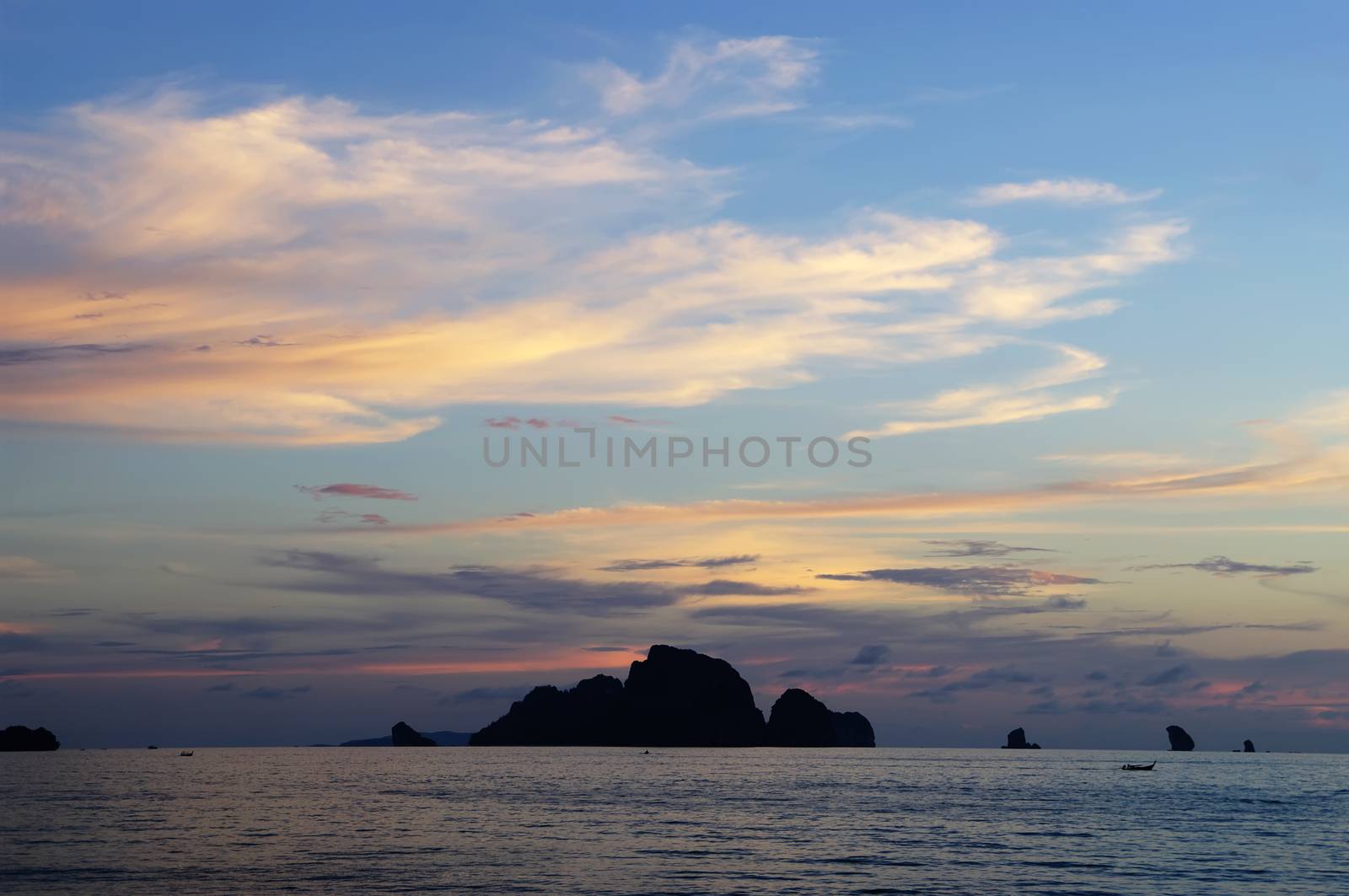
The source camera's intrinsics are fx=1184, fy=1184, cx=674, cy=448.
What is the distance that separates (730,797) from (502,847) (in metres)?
72.9

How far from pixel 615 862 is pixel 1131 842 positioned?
49467 mm

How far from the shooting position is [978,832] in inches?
4405

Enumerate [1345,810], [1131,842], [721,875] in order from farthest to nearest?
[1345,810]
[1131,842]
[721,875]

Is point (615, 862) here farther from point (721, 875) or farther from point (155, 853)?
point (155, 853)

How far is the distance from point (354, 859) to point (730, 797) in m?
85.2

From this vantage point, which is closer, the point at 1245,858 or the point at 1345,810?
the point at 1245,858

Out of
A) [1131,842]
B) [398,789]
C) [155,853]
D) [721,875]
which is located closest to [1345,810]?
[1131,842]

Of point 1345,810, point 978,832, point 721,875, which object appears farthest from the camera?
point 1345,810

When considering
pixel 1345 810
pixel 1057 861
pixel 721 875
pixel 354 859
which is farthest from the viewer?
pixel 1345 810

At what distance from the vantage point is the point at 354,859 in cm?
8400

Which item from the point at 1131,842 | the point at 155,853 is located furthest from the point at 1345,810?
the point at 155,853

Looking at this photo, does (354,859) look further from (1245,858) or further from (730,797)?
(730,797)

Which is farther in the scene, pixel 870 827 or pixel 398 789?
pixel 398 789

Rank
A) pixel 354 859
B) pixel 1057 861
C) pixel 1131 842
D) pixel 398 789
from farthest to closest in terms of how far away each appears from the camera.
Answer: pixel 398 789 → pixel 1131 842 → pixel 1057 861 → pixel 354 859
